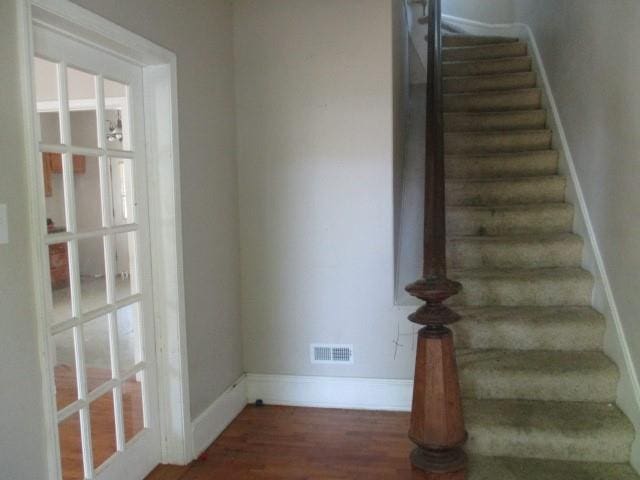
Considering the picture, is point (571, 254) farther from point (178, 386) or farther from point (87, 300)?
point (87, 300)

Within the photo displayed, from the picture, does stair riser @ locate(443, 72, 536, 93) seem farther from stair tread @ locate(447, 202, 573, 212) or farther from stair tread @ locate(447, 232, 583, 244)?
stair tread @ locate(447, 232, 583, 244)

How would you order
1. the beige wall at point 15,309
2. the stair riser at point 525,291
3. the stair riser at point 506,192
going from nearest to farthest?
the beige wall at point 15,309 < the stair riser at point 525,291 < the stair riser at point 506,192

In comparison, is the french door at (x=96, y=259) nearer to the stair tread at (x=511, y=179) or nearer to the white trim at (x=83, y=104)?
the white trim at (x=83, y=104)

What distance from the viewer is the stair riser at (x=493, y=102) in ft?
12.3

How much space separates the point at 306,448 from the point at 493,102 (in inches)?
112

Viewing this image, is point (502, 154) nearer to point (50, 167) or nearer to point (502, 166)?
point (502, 166)

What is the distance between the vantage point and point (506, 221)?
3.05 metres

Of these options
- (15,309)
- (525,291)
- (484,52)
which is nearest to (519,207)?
(525,291)

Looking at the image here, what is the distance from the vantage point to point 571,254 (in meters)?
2.79

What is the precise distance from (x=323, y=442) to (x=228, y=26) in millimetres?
2352

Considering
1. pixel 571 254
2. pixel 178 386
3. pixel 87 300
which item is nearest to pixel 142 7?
pixel 87 300

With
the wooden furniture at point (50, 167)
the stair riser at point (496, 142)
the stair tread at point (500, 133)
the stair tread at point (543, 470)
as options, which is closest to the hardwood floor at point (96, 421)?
the wooden furniture at point (50, 167)

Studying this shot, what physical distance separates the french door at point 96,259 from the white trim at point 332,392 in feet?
2.75

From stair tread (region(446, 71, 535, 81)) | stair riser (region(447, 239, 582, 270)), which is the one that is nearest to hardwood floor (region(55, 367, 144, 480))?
stair riser (region(447, 239, 582, 270))
